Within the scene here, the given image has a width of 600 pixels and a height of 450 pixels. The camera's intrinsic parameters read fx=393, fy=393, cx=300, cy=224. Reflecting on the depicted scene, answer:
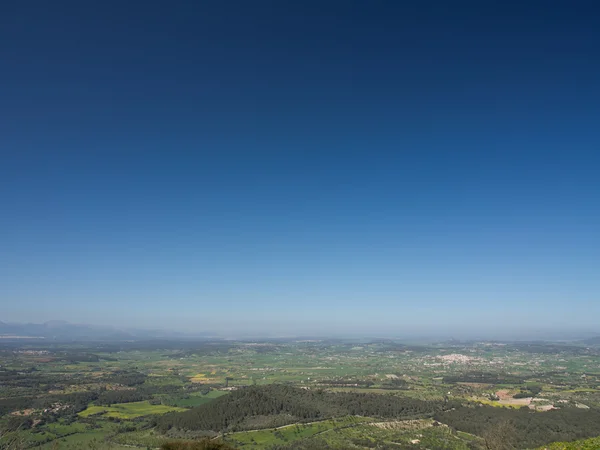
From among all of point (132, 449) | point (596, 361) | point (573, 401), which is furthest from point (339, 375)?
point (596, 361)

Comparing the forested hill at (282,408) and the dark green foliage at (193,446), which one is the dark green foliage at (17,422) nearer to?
the forested hill at (282,408)

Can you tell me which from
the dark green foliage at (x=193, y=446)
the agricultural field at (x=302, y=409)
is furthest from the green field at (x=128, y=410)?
the dark green foliage at (x=193, y=446)

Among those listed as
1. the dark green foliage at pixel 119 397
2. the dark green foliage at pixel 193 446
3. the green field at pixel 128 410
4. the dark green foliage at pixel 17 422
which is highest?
the dark green foliage at pixel 193 446

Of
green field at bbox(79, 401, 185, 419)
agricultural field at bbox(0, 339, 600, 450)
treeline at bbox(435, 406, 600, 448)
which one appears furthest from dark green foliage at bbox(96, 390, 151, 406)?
treeline at bbox(435, 406, 600, 448)

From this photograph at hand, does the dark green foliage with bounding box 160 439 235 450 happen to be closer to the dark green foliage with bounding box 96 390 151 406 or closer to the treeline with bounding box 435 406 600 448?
the treeline with bounding box 435 406 600 448

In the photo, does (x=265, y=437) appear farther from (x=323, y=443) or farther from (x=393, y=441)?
(x=393, y=441)

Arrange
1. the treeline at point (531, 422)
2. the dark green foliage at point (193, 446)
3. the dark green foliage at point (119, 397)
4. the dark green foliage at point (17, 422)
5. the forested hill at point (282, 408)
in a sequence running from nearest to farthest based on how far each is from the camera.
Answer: the dark green foliage at point (193, 446) < the treeline at point (531, 422) < the dark green foliage at point (17, 422) < the forested hill at point (282, 408) < the dark green foliage at point (119, 397)
